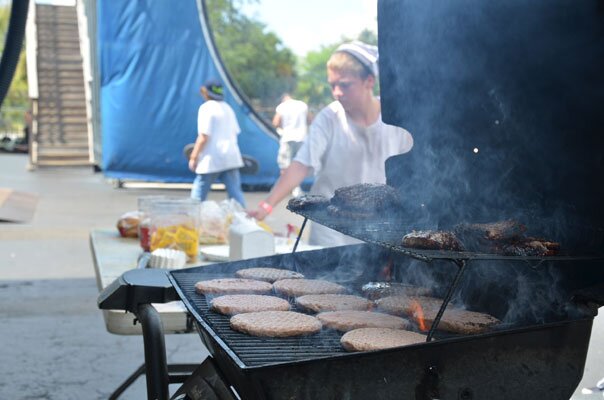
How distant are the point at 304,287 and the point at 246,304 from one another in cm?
28

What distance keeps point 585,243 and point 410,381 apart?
72 centimetres

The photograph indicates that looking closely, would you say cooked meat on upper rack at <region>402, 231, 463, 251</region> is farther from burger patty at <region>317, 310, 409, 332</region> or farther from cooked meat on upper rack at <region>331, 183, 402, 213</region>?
cooked meat on upper rack at <region>331, 183, 402, 213</region>

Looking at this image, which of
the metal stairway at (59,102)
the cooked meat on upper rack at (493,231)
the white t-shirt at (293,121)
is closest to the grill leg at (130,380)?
the cooked meat on upper rack at (493,231)

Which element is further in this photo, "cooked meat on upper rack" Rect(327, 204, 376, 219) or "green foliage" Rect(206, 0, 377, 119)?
"green foliage" Rect(206, 0, 377, 119)

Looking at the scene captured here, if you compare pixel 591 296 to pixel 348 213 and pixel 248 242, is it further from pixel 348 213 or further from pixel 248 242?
pixel 248 242

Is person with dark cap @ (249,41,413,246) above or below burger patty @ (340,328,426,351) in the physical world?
above

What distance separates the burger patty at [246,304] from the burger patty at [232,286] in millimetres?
67

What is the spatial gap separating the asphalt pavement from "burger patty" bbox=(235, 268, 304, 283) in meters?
1.01

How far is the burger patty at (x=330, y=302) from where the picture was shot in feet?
7.16

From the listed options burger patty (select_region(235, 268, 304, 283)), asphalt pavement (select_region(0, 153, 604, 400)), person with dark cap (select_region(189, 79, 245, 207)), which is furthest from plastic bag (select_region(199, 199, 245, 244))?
person with dark cap (select_region(189, 79, 245, 207))

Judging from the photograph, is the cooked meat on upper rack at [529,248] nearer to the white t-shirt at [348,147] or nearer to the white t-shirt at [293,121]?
the white t-shirt at [348,147]

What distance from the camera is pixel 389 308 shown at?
217 centimetres

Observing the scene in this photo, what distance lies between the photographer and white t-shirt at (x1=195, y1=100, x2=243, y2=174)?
946 cm

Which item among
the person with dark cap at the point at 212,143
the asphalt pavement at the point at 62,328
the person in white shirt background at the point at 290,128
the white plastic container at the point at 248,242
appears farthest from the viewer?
the person in white shirt background at the point at 290,128
